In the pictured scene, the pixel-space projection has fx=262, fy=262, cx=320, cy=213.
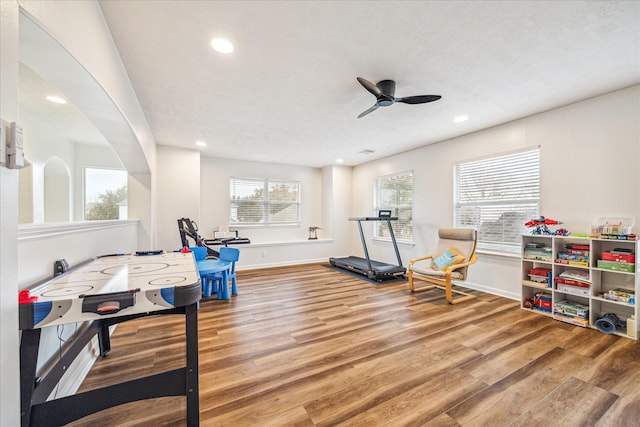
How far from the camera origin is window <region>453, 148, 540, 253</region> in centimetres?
364

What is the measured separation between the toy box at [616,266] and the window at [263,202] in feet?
18.1

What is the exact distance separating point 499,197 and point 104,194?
7720 mm

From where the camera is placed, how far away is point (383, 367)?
2.10 m

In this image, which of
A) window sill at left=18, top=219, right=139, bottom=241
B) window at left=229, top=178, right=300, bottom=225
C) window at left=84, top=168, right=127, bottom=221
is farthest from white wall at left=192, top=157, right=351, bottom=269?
window sill at left=18, top=219, right=139, bottom=241

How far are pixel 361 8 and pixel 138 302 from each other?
2.14m

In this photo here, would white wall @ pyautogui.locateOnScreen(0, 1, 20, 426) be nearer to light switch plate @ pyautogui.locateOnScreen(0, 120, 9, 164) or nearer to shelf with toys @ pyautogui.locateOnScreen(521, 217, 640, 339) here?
light switch plate @ pyautogui.locateOnScreen(0, 120, 9, 164)

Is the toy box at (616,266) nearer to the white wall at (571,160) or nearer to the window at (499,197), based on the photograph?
the white wall at (571,160)

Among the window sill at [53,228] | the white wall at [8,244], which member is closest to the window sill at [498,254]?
the white wall at [8,244]

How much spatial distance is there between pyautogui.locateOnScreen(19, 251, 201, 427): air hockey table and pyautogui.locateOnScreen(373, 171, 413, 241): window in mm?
4751

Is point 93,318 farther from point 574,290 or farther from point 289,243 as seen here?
point 289,243

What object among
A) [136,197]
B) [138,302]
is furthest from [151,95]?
[138,302]

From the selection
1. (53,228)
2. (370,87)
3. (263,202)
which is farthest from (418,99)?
(263,202)

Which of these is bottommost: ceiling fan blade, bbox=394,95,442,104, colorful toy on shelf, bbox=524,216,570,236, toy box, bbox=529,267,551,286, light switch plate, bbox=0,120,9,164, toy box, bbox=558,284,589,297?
toy box, bbox=558,284,589,297

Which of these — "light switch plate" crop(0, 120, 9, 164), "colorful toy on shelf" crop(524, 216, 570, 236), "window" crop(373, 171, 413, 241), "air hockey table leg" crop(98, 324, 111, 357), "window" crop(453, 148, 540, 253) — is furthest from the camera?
"window" crop(373, 171, 413, 241)
